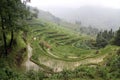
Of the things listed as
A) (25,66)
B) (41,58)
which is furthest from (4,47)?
(41,58)

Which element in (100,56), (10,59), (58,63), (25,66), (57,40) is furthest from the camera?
(57,40)

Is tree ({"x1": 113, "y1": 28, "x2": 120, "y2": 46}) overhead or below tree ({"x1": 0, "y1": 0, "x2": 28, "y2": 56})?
below

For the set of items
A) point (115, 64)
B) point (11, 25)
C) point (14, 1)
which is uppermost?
point (14, 1)

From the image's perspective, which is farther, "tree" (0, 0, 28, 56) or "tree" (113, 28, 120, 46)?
Answer: "tree" (113, 28, 120, 46)

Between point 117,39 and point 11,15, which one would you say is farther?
point 117,39

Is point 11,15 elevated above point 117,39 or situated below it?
above

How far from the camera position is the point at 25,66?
29.0 metres

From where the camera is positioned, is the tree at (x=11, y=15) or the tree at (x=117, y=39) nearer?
the tree at (x=11, y=15)

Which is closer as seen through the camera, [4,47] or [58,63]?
[4,47]

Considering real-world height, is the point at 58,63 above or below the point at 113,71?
below

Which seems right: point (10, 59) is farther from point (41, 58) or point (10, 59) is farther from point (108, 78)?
point (108, 78)

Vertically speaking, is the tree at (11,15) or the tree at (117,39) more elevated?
the tree at (11,15)

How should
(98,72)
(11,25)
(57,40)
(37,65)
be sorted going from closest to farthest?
(98,72) < (11,25) < (37,65) < (57,40)

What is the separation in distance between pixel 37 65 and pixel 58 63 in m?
4.89
